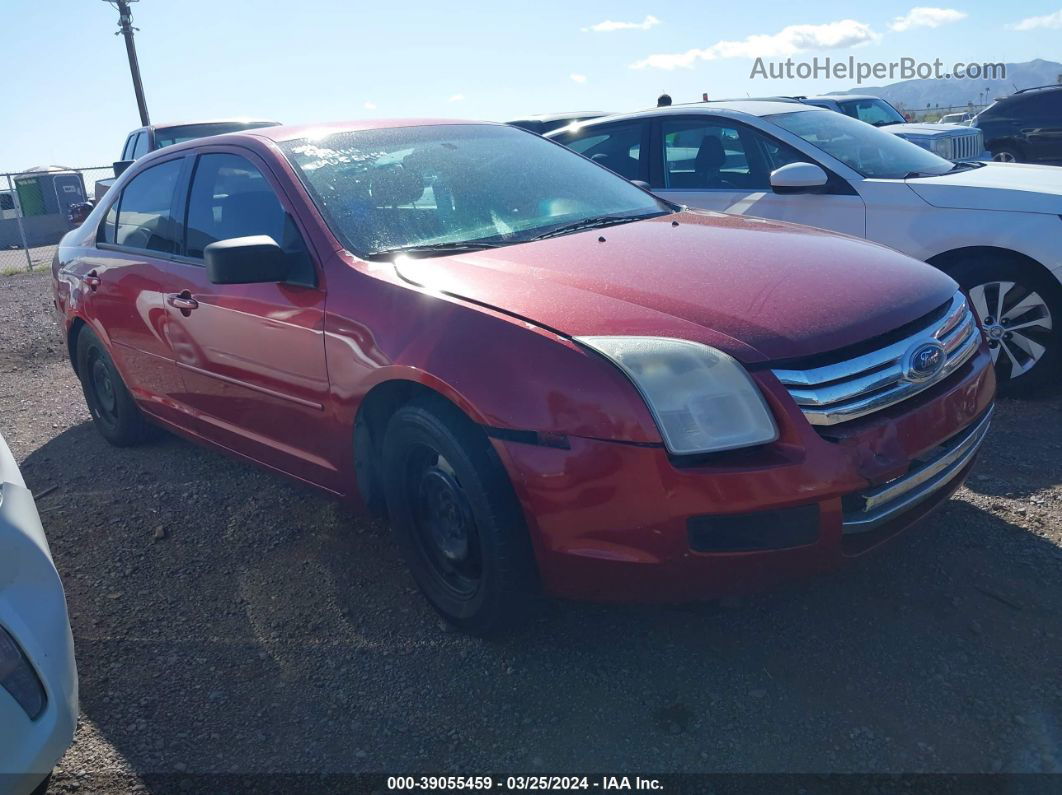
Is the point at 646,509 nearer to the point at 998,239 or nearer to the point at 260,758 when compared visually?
the point at 260,758

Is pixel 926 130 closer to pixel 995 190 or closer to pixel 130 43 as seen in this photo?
pixel 995 190

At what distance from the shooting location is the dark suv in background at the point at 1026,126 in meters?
14.0

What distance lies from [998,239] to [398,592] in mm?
3548

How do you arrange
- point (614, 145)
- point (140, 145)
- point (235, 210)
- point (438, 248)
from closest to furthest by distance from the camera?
point (438, 248) → point (235, 210) → point (614, 145) → point (140, 145)

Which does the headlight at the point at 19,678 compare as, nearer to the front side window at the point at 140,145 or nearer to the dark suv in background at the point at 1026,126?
the front side window at the point at 140,145

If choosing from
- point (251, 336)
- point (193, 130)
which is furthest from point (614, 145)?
point (193, 130)

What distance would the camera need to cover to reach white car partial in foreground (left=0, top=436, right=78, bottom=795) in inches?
74.8

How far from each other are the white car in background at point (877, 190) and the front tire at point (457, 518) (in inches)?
124

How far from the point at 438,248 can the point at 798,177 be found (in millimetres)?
2688

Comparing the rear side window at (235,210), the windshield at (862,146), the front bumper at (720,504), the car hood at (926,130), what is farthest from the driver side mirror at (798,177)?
Answer: the car hood at (926,130)

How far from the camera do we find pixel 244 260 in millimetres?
3031

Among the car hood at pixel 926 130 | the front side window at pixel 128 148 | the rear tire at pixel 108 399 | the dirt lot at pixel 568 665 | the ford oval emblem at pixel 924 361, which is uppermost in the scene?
the front side window at pixel 128 148

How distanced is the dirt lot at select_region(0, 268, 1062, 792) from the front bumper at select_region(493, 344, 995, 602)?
0.80 ft

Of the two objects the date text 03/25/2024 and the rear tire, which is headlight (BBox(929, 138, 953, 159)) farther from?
the date text 03/25/2024
